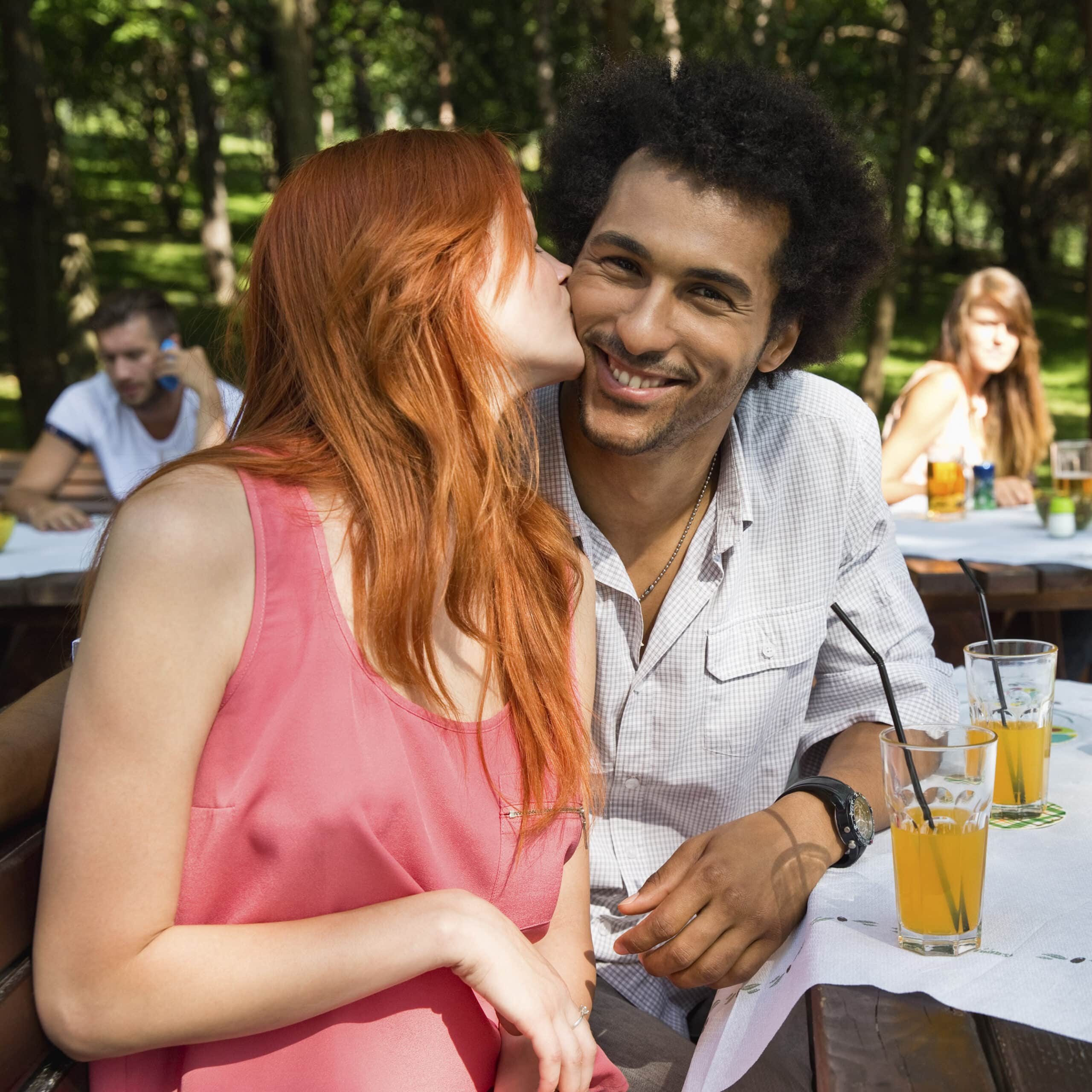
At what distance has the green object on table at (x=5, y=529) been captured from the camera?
436 centimetres

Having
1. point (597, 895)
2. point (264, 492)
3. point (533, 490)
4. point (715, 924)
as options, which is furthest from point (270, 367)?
point (597, 895)

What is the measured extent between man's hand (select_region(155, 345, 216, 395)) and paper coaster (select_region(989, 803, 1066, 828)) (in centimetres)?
430

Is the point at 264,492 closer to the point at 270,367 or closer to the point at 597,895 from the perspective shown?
the point at 270,367

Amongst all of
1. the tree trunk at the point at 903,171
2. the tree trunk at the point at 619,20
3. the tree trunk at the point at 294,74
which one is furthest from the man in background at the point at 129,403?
the tree trunk at the point at 903,171

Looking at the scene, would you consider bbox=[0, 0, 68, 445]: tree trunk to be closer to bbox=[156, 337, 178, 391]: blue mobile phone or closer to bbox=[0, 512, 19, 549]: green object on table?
bbox=[156, 337, 178, 391]: blue mobile phone

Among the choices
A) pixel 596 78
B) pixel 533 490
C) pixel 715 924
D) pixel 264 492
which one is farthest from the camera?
pixel 596 78

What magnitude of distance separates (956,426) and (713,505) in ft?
11.9

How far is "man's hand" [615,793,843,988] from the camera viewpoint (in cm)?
157

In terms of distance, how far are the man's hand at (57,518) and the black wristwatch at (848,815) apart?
12.3ft

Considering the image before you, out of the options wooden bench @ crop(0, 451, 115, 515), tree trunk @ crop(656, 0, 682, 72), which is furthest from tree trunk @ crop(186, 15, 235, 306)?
wooden bench @ crop(0, 451, 115, 515)

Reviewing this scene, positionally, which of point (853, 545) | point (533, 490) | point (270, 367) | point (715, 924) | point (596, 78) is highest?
point (596, 78)

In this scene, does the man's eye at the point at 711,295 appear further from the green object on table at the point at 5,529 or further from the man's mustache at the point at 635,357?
the green object on table at the point at 5,529

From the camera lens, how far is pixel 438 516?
1.60m

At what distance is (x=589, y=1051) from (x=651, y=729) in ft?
2.28
